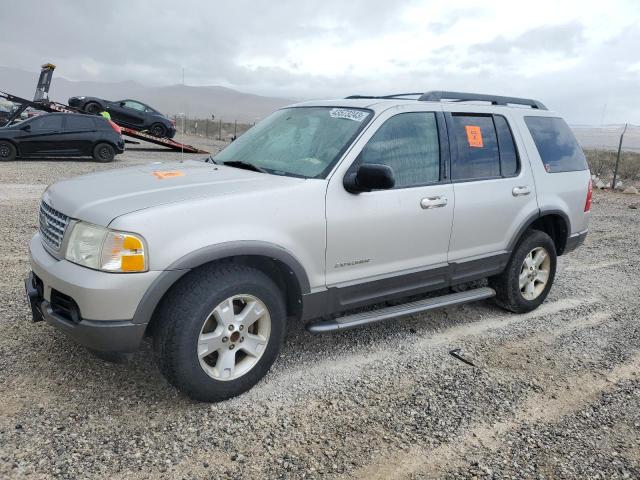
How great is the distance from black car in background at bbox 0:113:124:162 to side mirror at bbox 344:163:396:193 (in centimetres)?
1389

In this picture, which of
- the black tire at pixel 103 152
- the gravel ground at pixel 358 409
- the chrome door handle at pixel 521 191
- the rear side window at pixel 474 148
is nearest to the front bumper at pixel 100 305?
the gravel ground at pixel 358 409

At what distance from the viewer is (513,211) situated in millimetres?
A: 4516

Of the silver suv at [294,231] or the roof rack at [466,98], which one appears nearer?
the silver suv at [294,231]

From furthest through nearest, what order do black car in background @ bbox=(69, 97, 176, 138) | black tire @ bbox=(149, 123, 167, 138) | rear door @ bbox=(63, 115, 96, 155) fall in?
black tire @ bbox=(149, 123, 167, 138) < black car in background @ bbox=(69, 97, 176, 138) < rear door @ bbox=(63, 115, 96, 155)

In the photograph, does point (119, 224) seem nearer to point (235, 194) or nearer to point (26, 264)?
point (235, 194)

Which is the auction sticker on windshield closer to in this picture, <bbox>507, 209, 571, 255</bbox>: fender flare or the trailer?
<bbox>507, 209, 571, 255</bbox>: fender flare

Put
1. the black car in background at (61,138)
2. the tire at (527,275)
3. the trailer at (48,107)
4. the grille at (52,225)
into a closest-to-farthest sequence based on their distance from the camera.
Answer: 1. the grille at (52,225)
2. the tire at (527,275)
3. the black car in background at (61,138)
4. the trailer at (48,107)

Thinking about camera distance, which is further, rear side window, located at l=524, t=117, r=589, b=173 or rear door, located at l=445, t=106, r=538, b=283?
rear side window, located at l=524, t=117, r=589, b=173

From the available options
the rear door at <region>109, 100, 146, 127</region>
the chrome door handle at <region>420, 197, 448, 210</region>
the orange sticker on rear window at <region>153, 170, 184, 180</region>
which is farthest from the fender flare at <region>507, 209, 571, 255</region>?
the rear door at <region>109, 100, 146, 127</region>

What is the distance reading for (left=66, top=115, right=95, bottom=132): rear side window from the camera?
49.4 feet

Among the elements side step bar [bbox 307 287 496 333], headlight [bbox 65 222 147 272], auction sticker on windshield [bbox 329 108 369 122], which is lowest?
side step bar [bbox 307 287 496 333]

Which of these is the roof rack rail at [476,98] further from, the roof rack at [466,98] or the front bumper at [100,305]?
the front bumper at [100,305]

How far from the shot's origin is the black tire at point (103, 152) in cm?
1544

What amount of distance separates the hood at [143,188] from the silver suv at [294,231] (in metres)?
0.01
